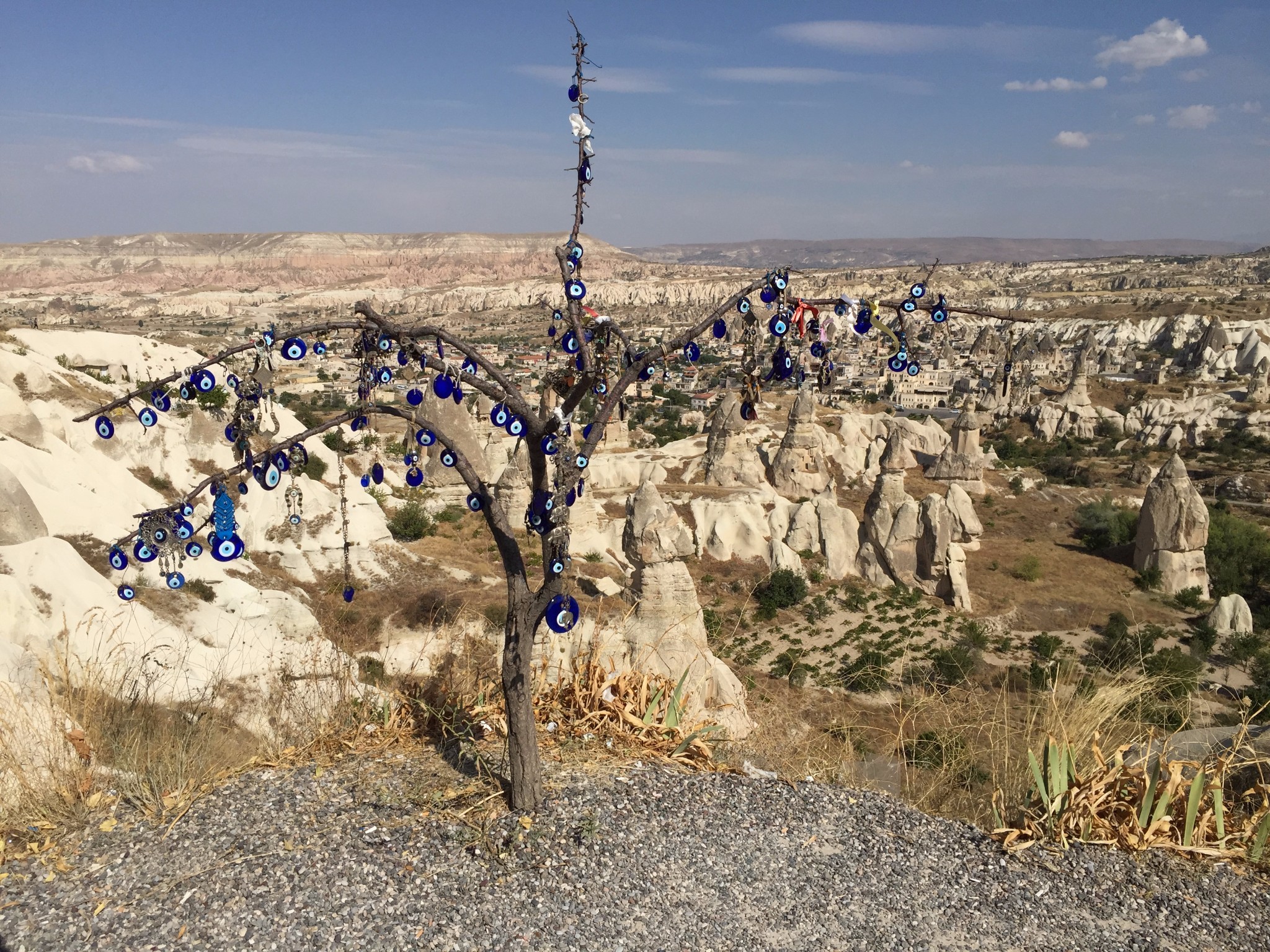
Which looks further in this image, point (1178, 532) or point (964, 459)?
point (964, 459)

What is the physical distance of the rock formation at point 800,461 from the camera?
2967 centimetres

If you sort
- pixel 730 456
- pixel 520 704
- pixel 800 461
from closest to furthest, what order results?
pixel 520 704 < pixel 730 456 < pixel 800 461

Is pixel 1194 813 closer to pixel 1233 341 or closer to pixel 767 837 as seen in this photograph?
pixel 767 837

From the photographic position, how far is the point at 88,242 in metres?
167

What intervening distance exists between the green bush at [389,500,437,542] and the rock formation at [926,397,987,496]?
21766 mm

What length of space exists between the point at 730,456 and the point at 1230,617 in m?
14.8

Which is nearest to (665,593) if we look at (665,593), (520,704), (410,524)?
(665,593)

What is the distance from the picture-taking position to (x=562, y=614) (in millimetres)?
3494

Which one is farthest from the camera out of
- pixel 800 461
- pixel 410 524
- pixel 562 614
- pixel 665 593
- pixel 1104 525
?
pixel 800 461

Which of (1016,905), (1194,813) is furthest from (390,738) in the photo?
Answer: (1194,813)

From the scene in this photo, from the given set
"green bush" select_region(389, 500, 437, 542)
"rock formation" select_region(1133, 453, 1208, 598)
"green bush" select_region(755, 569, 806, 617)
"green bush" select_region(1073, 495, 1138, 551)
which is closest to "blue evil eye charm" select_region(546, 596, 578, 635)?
"green bush" select_region(389, 500, 437, 542)

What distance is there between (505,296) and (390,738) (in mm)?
140331

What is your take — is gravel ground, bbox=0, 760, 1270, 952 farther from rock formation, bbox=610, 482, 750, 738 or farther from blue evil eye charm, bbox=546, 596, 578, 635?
rock formation, bbox=610, 482, 750, 738

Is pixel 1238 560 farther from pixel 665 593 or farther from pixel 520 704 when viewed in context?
pixel 520 704
